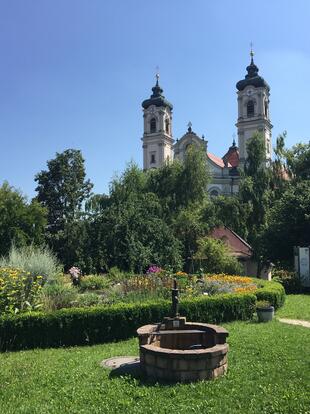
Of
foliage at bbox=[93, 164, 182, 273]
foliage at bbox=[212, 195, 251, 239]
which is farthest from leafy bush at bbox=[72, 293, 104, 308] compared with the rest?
foliage at bbox=[212, 195, 251, 239]

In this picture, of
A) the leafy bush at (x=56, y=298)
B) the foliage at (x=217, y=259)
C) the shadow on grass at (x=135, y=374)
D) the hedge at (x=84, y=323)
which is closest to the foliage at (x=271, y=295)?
the hedge at (x=84, y=323)

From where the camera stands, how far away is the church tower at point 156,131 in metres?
69.4

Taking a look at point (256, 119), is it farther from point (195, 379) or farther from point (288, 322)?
point (195, 379)

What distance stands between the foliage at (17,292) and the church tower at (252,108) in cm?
5379

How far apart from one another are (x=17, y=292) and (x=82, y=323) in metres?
1.77

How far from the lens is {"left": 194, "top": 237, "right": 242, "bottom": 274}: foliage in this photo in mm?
24625

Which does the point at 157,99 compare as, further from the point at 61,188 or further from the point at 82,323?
the point at 82,323

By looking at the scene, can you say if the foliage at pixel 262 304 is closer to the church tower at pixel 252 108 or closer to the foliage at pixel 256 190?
the foliage at pixel 256 190

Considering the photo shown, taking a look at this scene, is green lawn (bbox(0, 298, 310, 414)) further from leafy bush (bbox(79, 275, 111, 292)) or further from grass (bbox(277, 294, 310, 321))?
leafy bush (bbox(79, 275, 111, 292))

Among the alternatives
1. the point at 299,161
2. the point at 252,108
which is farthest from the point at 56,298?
the point at 252,108

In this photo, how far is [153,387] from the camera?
648 cm

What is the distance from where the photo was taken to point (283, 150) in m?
43.7

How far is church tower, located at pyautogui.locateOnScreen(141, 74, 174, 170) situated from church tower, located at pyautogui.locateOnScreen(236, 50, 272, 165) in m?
11.4

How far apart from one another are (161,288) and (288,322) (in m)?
3.63
